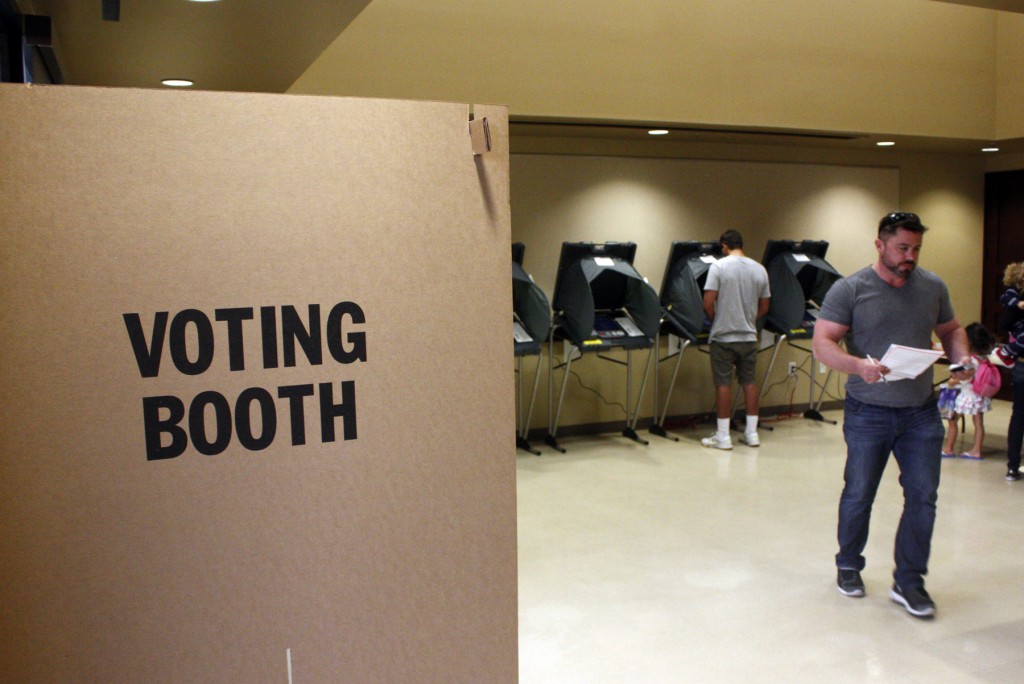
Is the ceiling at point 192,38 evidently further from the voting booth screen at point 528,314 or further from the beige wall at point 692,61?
the voting booth screen at point 528,314

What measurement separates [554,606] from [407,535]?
2.58 meters

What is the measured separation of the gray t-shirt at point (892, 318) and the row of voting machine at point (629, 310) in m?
2.94

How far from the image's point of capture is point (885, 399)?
3355mm

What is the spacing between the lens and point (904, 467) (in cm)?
345

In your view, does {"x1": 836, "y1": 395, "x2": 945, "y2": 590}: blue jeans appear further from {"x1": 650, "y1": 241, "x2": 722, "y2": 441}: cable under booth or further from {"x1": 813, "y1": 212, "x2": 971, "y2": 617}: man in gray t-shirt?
{"x1": 650, "y1": 241, "x2": 722, "y2": 441}: cable under booth

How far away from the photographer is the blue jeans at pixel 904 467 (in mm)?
3373

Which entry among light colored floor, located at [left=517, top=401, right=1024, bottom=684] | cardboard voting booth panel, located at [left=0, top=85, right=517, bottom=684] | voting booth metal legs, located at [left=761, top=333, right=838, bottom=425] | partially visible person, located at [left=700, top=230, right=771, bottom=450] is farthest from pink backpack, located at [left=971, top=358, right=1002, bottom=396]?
cardboard voting booth panel, located at [left=0, top=85, right=517, bottom=684]

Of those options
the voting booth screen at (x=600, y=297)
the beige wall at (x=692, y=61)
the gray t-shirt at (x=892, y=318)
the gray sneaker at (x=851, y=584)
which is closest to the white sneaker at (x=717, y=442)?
the voting booth screen at (x=600, y=297)

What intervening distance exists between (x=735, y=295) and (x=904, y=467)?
313 centimetres

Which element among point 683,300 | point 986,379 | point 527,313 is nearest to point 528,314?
point 527,313

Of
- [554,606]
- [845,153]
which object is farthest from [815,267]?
[554,606]

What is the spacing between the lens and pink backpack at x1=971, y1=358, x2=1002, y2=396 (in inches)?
213

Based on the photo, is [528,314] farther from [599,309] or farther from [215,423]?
[215,423]

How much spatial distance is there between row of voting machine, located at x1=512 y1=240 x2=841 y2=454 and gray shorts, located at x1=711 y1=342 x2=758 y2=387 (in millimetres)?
277
